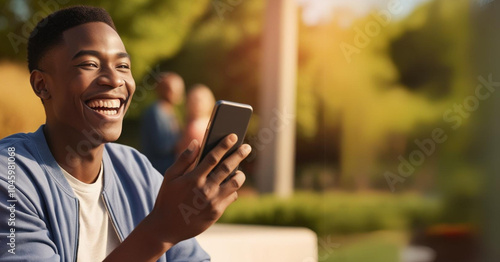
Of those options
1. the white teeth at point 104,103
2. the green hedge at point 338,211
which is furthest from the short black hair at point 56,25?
the green hedge at point 338,211

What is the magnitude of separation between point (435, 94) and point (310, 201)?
378 cm

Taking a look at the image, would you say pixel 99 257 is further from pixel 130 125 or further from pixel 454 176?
pixel 130 125

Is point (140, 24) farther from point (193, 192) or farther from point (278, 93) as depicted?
point (193, 192)

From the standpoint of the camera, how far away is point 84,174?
211 centimetres

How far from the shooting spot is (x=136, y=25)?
1288 centimetres

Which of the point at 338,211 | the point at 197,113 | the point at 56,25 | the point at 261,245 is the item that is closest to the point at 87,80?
the point at 56,25

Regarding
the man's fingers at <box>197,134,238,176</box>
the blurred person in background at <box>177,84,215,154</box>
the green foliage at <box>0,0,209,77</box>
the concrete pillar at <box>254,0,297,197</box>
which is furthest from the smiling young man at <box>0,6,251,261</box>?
the concrete pillar at <box>254,0,297,197</box>

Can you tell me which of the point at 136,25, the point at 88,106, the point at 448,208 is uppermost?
the point at 136,25

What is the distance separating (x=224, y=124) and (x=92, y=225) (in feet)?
1.84

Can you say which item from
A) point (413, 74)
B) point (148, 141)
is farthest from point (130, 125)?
point (148, 141)

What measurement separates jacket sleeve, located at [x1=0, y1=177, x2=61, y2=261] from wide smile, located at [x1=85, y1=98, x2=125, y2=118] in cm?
29

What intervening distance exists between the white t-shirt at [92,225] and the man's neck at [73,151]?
0.02m

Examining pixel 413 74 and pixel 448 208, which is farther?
pixel 413 74

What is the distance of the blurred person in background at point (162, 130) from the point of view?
257 inches
